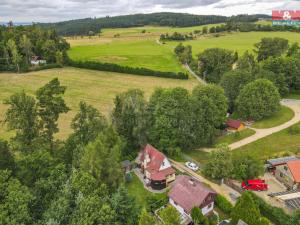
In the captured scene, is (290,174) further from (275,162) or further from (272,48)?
(272,48)

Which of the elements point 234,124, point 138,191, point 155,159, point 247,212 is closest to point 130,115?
point 155,159

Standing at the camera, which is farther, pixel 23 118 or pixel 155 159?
pixel 155 159

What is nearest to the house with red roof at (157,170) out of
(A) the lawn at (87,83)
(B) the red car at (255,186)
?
(B) the red car at (255,186)

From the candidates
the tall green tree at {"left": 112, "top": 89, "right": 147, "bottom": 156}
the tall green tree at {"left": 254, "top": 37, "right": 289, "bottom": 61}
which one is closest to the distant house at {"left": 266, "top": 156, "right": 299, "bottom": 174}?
the tall green tree at {"left": 112, "top": 89, "right": 147, "bottom": 156}

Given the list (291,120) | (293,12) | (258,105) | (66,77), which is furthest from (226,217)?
(293,12)

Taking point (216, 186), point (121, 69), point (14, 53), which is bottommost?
point (216, 186)

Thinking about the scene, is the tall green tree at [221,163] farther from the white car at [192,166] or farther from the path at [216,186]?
the white car at [192,166]

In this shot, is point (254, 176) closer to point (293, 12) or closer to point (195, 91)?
point (195, 91)
